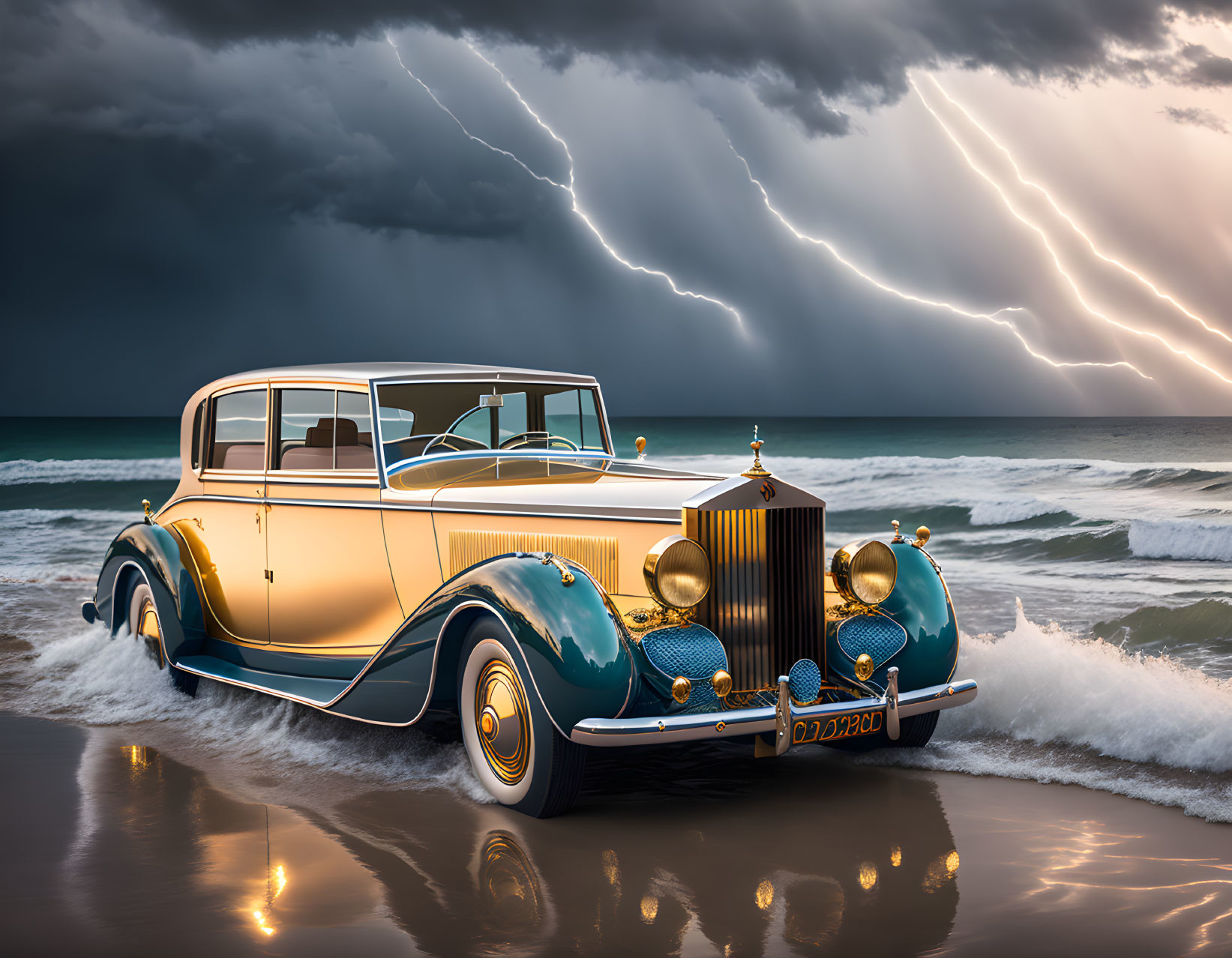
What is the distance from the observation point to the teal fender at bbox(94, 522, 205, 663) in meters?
6.73

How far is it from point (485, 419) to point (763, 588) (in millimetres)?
2299

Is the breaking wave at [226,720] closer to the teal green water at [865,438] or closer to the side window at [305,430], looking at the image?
the side window at [305,430]

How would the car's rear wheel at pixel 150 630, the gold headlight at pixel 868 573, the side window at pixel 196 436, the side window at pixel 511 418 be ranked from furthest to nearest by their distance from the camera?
the side window at pixel 196 436, the car's rear wheel at pixel 150 630, the side window at pixel 511 418, the gold headlight at pixel 868 573

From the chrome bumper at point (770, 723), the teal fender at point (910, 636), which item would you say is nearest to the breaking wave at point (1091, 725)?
the teal fender at point (910, 636)

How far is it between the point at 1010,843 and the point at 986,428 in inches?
1900

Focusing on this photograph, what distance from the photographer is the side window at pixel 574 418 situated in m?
6.50

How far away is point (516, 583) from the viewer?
4.45 m

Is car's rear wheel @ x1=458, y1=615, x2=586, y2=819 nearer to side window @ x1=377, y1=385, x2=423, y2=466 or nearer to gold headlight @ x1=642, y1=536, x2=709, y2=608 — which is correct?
gold headlight @ x1=642, y1=536, x2=709, y2=608

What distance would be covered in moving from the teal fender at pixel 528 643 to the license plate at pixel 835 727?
714mm

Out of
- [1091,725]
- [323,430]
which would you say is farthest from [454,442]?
[1091,725]

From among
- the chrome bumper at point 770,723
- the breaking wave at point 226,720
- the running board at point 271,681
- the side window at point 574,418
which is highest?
the side window at point 574,418

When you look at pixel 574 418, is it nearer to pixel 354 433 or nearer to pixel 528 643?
pixel 354 433

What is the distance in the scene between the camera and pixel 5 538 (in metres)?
19.0

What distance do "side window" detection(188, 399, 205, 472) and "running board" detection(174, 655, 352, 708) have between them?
4.14 ft
